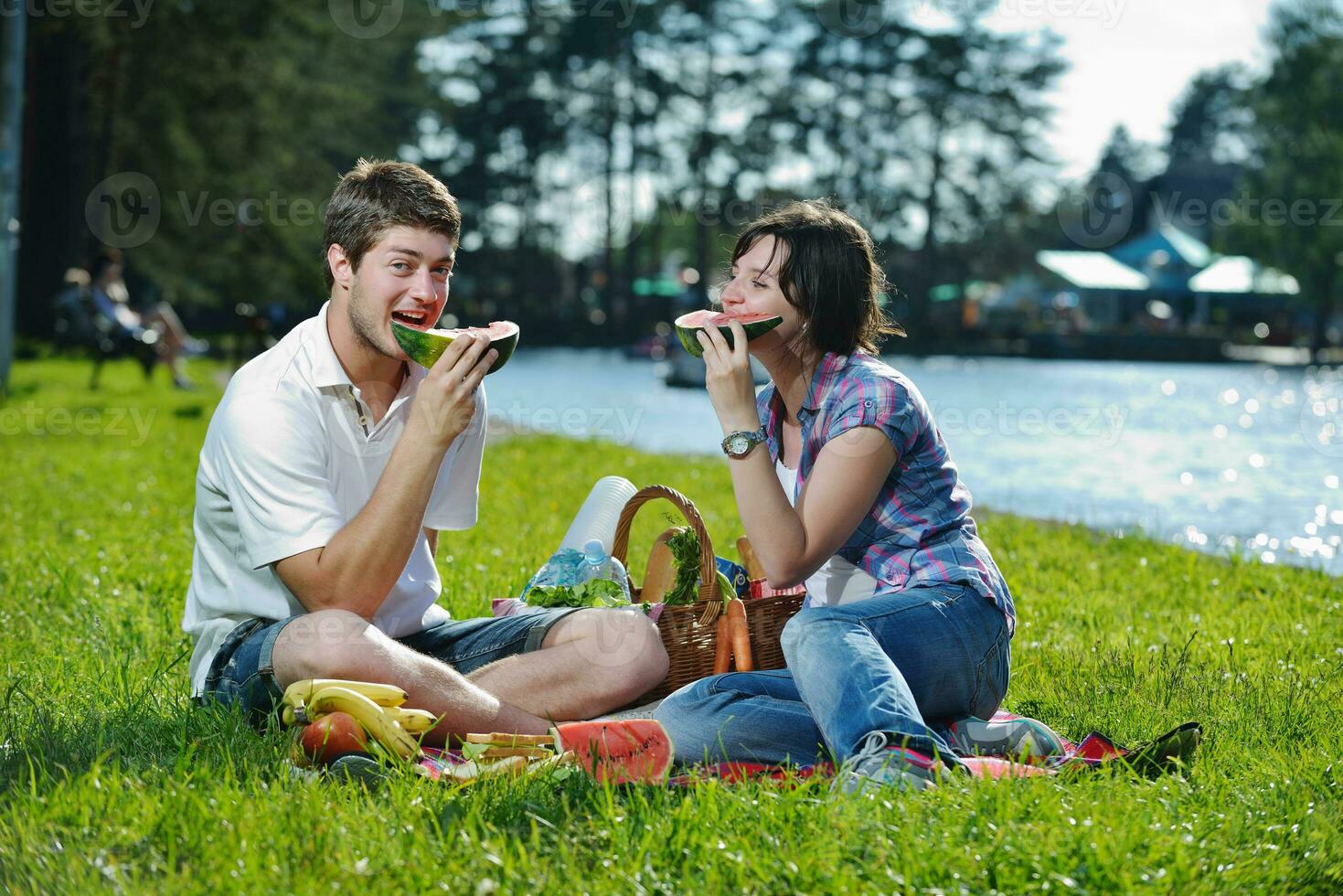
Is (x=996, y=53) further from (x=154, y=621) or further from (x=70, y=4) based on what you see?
(x=154, y=621)

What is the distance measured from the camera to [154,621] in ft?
19.3

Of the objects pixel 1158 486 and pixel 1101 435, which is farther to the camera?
pixel 1101 435

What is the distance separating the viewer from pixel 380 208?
4.12 metres

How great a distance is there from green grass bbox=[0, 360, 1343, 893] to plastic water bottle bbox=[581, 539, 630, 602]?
97 cm

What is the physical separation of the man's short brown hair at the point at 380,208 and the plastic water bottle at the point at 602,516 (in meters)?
1.49

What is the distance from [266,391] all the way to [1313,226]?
50484mm

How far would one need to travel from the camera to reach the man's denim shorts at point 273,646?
3896 millimetres

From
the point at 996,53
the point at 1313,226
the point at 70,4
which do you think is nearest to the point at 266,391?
the point at 70,4

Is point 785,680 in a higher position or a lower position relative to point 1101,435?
higher

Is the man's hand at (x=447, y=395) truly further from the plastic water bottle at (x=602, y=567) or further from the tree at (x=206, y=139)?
the tree at (x=206, y=139)

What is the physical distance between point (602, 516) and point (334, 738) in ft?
6.47

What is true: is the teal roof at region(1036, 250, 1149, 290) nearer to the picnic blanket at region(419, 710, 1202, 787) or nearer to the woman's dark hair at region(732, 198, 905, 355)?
the woman's dark hair at region(732, 198, 905, 355)

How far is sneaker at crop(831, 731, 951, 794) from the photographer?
129 inches

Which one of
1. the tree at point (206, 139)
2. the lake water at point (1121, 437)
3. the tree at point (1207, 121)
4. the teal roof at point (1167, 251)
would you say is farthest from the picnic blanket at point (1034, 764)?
the tree at point (1207, 121)
